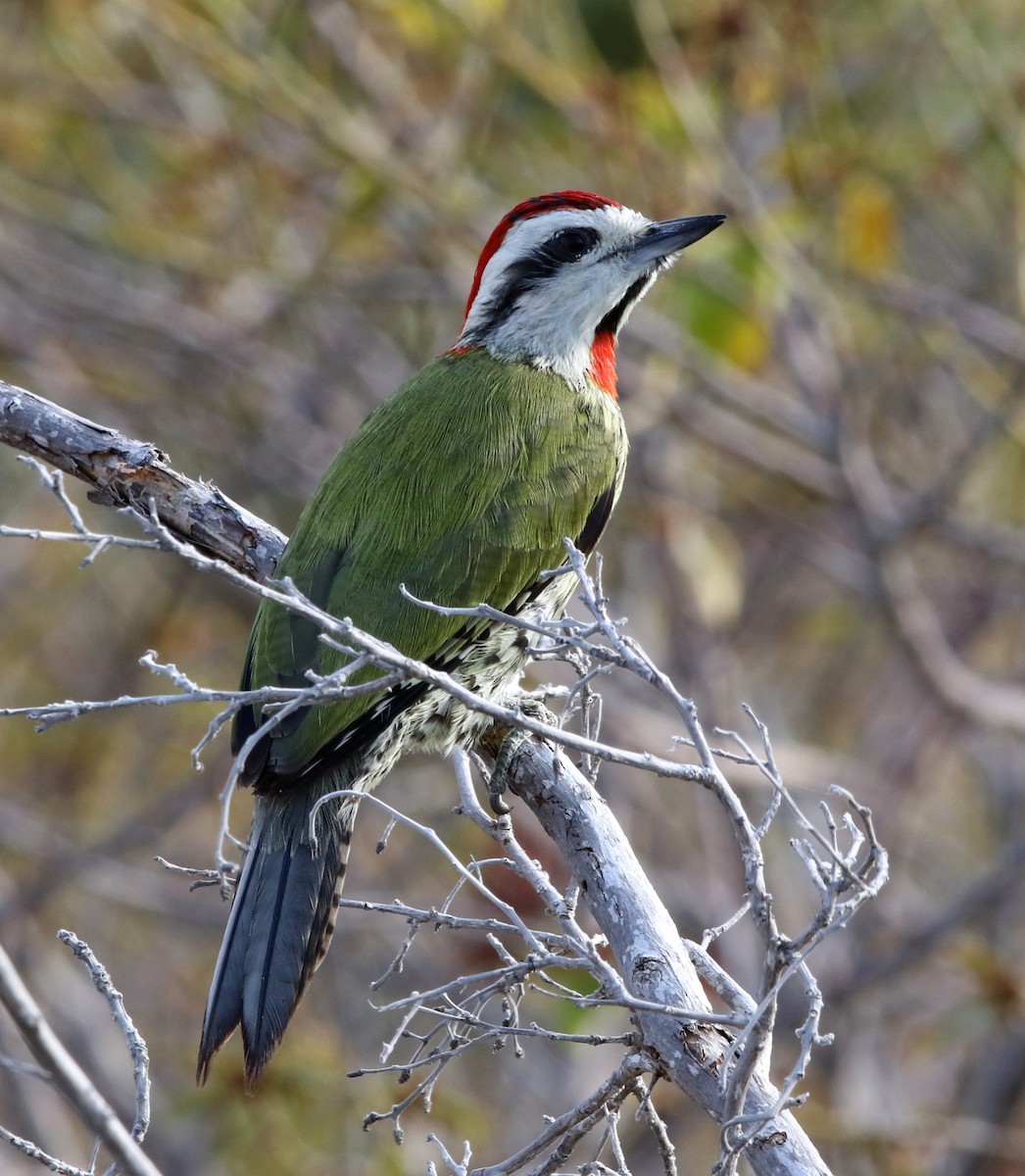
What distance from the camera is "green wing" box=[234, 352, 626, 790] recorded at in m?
3.50

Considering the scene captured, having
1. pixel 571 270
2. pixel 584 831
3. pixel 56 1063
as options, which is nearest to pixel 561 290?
pixel 571 270

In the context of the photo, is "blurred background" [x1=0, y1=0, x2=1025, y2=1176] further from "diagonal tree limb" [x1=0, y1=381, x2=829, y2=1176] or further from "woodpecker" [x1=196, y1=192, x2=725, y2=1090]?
"diagonal tree limb" [x1=0, y1=381, x2=829, y2=1176]

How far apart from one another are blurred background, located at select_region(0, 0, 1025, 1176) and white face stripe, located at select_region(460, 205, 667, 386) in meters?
0.81

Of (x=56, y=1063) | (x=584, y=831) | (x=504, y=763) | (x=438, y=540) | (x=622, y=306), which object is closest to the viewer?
(x=56, y=1063)

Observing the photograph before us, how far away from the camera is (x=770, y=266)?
5203mm

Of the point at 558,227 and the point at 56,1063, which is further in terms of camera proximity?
the point at 558,227

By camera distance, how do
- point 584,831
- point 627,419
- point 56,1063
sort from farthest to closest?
point 627,419 < point 584,831 < point 56,1063

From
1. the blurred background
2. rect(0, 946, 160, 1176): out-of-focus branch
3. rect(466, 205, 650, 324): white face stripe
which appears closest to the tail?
rect(0, 946, 160, 1176): out-of-focus branch

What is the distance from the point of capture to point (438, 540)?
3.74m

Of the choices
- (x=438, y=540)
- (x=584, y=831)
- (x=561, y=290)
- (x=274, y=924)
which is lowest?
(x=274, y=924)

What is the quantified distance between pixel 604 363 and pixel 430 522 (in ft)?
3.36

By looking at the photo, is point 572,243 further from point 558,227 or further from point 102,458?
point 102,458

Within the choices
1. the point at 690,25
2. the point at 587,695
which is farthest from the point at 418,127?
the point at 587,695

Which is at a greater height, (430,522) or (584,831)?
(430,522)
